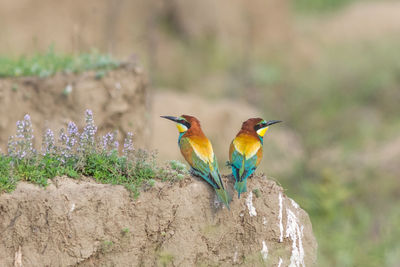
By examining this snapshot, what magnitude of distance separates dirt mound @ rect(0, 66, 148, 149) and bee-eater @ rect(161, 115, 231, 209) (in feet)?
10.5

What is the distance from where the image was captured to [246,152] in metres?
5.38

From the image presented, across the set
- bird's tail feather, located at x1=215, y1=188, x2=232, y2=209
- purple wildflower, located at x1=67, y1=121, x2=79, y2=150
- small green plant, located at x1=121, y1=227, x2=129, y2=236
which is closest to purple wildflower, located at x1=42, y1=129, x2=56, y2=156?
purple wildflower, located at x1=67, y1=121, x2=79, y2=150

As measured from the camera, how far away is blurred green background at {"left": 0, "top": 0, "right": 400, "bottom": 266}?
1202cm

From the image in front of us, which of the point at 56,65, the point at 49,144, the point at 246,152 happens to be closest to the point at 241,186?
the point at 246,152

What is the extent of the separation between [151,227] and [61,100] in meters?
4.07

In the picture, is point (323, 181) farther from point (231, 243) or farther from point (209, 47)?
point (209, 47)

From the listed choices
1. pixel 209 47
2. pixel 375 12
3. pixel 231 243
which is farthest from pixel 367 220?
pixel 375 12

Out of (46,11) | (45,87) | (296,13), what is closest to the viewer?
(45,87)

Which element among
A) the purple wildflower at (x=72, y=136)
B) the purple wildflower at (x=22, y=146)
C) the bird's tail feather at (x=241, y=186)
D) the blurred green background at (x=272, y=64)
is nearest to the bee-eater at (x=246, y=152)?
the bird's tail feather at (x=241, y=186)

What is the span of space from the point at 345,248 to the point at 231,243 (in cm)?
396

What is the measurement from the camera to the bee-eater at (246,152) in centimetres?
514

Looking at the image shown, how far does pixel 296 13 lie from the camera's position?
2622 cm

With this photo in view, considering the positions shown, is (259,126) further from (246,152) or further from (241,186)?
(241,186)

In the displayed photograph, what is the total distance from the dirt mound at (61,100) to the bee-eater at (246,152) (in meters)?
3.36
